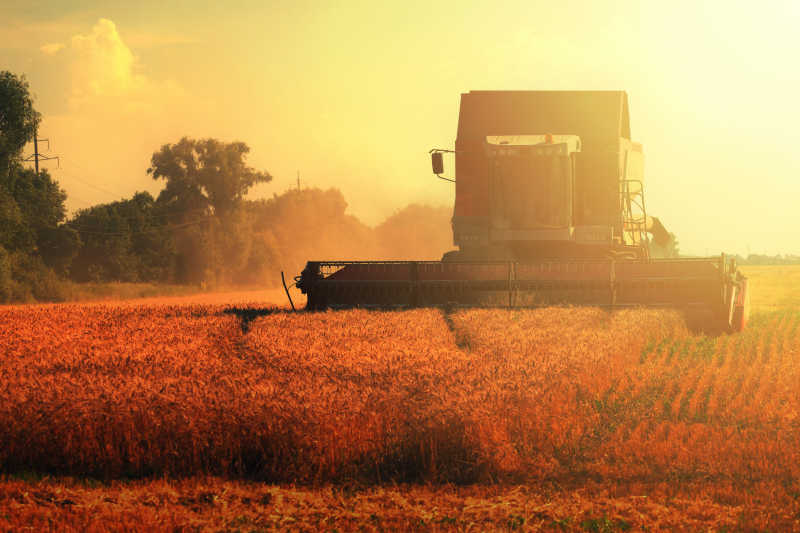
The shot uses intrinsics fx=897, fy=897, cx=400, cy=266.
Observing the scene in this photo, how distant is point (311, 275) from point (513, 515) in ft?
29.5

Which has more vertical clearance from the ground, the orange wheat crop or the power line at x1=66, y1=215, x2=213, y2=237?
the power line at x1=66, y1=215, x2=213, y2=237

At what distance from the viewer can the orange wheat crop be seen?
8492 mm

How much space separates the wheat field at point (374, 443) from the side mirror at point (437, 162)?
19.9 feet

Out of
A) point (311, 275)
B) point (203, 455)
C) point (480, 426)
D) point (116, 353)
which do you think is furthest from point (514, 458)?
point (311, 275)

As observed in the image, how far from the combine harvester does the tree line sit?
32.1 metres

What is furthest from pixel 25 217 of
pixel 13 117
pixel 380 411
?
pixel 380 411

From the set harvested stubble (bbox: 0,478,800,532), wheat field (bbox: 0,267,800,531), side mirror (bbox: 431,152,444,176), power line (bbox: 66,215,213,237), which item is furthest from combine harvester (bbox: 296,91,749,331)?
power line (bbox: 66,215,213,237)

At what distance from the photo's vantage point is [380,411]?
8680 mm

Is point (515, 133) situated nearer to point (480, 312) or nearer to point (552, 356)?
point (480, 312)

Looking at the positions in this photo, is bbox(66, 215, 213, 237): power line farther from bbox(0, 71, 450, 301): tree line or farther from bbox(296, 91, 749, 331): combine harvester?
bbox(296, 91, 749, 331): combine harvester

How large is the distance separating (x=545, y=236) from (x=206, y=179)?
48960mm

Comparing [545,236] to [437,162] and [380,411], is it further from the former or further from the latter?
[380,411]

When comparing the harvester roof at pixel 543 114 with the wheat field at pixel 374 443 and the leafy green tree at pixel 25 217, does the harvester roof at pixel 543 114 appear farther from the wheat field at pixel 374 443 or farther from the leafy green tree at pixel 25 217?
the leafy green tree at pixel 25 217

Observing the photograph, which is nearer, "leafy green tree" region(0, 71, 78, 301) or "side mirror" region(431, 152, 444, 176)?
"side mirror" region(431, 152, 444, 176)
